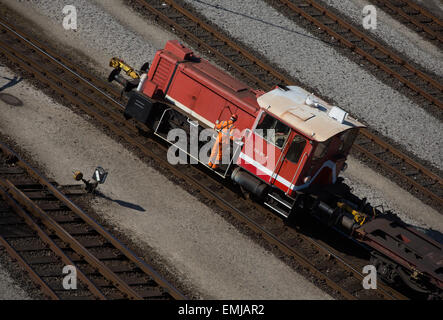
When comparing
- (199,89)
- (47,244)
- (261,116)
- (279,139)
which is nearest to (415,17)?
(199,89)

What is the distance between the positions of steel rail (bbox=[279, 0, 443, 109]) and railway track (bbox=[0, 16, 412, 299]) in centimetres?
991

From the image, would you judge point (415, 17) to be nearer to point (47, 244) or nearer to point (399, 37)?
point (399, 37)

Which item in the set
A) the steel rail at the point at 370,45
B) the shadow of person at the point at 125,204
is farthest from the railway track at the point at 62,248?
the steel rail at the point at 370,45

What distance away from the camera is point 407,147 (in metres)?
21.4

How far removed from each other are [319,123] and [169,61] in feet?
17.1

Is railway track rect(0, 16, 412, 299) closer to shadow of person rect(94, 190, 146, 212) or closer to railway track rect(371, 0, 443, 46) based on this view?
shadow of person rect(94, 190, 146, 212)

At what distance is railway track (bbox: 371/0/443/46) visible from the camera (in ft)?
86.1

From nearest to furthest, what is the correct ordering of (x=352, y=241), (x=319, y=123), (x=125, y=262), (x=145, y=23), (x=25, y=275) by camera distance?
(x=25, y=275), (x=125, y=262), (x=319, y=123), (x=352, y=241), (x=145, y=23)

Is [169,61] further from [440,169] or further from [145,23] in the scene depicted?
[440,169]

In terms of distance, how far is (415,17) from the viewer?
88.1 ft

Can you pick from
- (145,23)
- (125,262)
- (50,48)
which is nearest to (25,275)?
(125,262)

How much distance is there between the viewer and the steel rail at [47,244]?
42.7 feet

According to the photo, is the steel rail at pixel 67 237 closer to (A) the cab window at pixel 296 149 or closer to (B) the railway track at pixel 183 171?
(B) the railway track at pixel 183 171

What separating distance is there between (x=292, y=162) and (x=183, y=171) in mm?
3722
